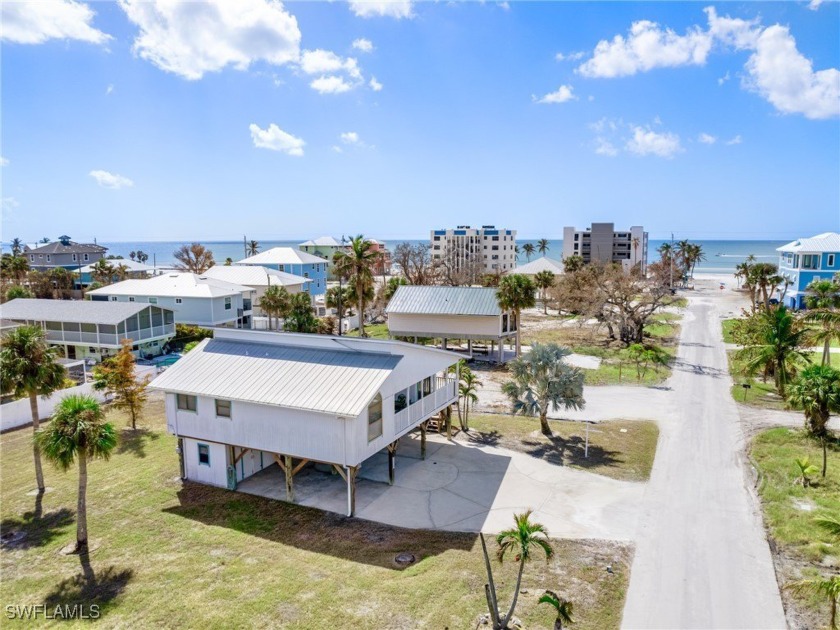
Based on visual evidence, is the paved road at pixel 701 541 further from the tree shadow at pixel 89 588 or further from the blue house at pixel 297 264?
the blue house at pixel 297 264

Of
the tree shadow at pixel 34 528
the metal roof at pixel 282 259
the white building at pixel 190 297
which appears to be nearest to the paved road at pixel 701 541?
the tree shadow at pixel 34 528

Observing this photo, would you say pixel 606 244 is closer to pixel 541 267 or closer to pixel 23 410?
pixel 541 267

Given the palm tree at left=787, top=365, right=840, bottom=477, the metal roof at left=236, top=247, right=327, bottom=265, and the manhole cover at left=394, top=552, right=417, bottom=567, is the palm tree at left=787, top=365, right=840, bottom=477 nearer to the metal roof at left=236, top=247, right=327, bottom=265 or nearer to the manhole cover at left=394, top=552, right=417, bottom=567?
the manhole cover at left=394, top=552, right=417, bottom=567

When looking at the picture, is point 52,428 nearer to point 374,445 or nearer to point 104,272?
point 374,445

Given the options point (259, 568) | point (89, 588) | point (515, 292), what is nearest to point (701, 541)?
point (259, 568)

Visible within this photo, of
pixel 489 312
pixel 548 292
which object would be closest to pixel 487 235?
pixel 548 292

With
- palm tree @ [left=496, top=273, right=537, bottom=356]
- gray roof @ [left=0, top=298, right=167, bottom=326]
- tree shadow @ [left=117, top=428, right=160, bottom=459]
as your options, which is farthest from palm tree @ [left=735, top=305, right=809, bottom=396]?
gray roof @ [left=0, top=298, right=167, bottom=326]

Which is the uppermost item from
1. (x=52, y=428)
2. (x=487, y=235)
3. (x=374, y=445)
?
(x=487, y=235)

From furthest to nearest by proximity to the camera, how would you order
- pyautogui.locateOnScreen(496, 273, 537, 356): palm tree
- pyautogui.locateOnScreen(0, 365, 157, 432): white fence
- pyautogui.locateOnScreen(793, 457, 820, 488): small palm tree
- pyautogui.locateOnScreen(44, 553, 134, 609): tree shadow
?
1. pyautogui.locateOnScreen(496, 273, 537, 356): palm tree
2. pyautogui.locateOnScreen(0, 365, 157, 432): white fence
3. pyautogui.locateOnScreen(793, 457, 820, 488): small palm tree
4. pyautogui.locateOnScreen(44, 553, 134, 609): tree shadow
